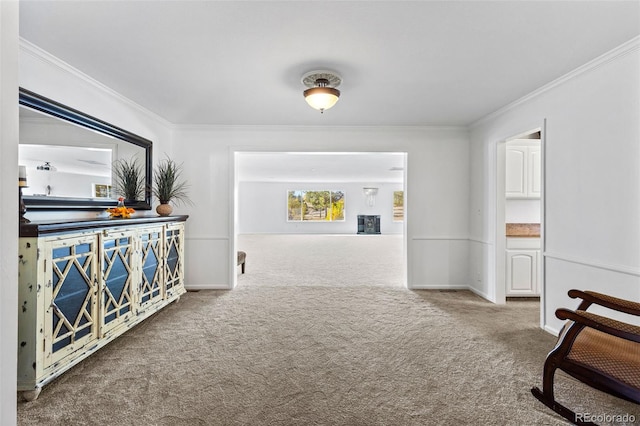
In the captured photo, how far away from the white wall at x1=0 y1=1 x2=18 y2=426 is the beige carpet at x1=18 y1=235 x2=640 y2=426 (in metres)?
1.28

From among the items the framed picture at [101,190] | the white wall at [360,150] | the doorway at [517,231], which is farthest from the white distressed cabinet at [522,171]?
the framed picture at [101,190]

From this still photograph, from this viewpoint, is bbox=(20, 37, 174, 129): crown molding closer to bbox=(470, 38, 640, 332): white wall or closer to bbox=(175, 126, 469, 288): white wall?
bbox=(175, 126, 469, 288): white wall

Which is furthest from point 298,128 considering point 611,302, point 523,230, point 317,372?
point 611,302

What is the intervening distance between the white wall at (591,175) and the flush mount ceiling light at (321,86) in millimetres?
2083

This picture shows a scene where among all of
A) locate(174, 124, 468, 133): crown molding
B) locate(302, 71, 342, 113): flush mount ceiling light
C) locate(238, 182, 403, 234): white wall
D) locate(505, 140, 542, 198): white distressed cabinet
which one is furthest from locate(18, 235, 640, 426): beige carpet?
locate(238, 182, 403, 234): white wall

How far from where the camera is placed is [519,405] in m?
1.93

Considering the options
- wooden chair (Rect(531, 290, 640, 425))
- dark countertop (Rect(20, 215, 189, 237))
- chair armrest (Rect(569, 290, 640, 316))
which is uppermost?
dark countertop (Rect(20, 215, 189, 237))

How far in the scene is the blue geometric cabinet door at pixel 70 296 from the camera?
6.72 ft

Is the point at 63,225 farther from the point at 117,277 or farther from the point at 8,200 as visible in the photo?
the point at 8,200

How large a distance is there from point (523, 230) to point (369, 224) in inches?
356

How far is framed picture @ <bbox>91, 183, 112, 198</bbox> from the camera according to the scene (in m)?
3.06

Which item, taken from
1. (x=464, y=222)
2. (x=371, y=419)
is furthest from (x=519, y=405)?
(x=464, y=222)

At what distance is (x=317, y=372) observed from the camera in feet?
7.56

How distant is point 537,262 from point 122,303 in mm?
4771
